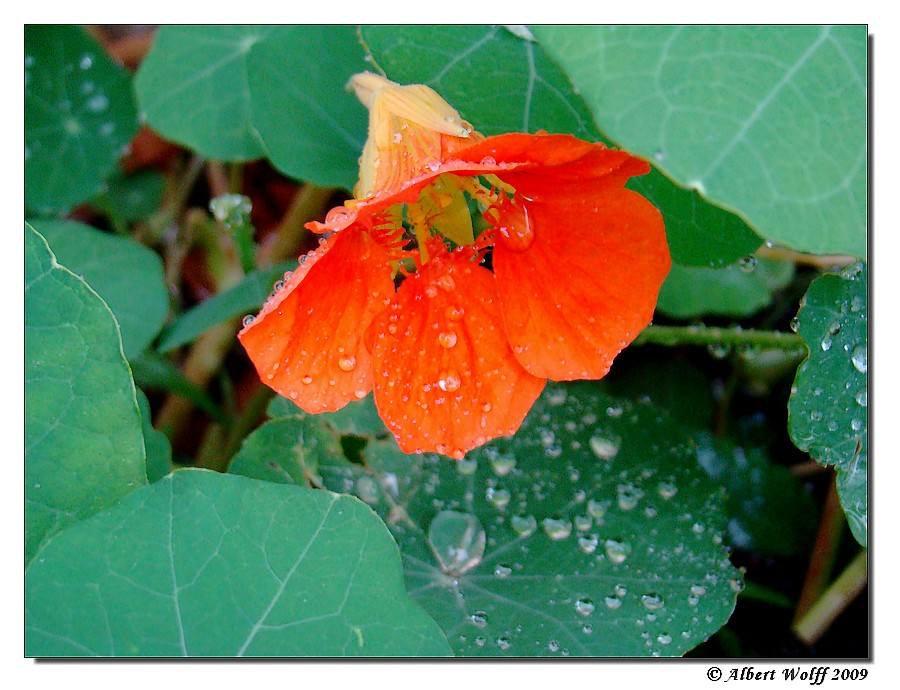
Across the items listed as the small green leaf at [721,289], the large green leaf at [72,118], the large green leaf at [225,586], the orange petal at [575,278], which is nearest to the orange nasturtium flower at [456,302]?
the orange petal at [575,278]

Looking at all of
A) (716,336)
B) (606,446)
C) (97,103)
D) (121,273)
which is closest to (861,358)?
(716,336)

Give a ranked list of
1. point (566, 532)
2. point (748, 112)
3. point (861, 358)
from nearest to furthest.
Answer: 1. point (748, 112)
2. point (861, 358)
3. point (566, 532)

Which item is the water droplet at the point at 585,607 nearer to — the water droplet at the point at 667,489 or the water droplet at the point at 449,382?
the water droplet at the point at 667,489

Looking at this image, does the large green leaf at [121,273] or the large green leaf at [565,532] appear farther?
the large green leaf at [121,273]

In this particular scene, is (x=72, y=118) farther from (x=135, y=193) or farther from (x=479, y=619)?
(x=479, y=619)

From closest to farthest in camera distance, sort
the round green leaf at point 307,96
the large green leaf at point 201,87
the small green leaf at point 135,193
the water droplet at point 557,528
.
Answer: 1. the water droplet at point 557,528
2. the round green leaf at point 307,96
3. the large green leaf at point 201,87
4. the small green leaf at point 135,193
